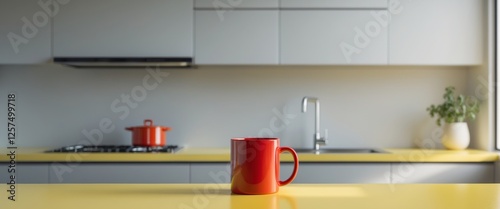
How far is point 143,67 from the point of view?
321 centimetres

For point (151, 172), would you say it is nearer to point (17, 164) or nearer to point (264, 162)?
point (17, 164)

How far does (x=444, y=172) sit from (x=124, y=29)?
1981 mm

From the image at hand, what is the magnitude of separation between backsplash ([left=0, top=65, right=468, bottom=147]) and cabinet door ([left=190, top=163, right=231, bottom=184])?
1.92ft

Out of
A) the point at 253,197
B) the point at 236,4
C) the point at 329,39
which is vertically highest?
the point at 236,4

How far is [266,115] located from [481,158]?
4.30ft

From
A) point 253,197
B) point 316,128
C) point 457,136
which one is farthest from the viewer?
point 316,128

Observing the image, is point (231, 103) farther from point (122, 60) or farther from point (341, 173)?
point (341, 173)

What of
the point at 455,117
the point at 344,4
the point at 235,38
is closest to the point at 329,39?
the point at 344,4

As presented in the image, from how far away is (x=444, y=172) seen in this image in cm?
270

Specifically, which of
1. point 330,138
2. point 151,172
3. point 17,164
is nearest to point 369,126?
point 330,138

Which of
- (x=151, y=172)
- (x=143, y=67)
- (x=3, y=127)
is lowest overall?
(x=151, y=172)

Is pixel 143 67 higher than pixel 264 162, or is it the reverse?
pixel 143 67

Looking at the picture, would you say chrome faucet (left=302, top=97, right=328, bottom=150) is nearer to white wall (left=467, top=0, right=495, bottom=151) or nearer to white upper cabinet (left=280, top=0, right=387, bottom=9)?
white upper cabinet (left=280, top=0, right=387, bottom=9)

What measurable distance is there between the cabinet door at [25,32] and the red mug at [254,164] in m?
2.12
